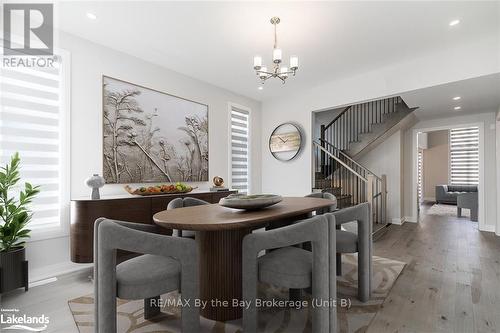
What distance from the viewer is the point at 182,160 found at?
391 centimetres

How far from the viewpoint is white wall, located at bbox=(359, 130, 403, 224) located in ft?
17.8

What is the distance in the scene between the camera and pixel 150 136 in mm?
3488

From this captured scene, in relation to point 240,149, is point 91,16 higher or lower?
→ higher

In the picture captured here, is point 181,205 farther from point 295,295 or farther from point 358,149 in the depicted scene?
point 358,149

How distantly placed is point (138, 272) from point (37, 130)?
2313 mm

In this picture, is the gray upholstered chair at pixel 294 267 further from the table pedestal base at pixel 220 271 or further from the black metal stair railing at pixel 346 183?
the black metal stair railing at pixel 346 183

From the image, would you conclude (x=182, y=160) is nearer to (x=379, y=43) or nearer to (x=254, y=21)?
(x=254, y=21)

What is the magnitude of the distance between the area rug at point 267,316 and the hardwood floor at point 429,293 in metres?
0.07

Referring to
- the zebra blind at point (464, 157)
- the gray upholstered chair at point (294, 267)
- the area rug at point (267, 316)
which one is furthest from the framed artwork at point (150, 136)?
the zebra blind at point (464, 157)

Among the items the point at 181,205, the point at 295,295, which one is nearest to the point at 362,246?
the point at 295,295

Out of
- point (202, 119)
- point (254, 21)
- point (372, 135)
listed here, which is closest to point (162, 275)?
point (254, 21)

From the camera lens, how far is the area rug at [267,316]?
5.75 ft

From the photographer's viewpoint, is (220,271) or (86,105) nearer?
(220,271)

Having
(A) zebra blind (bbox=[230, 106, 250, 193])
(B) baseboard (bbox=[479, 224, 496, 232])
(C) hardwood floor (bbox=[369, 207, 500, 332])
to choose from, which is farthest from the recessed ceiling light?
(B) baseboard (bbox=[479, 224, 496, 232])
